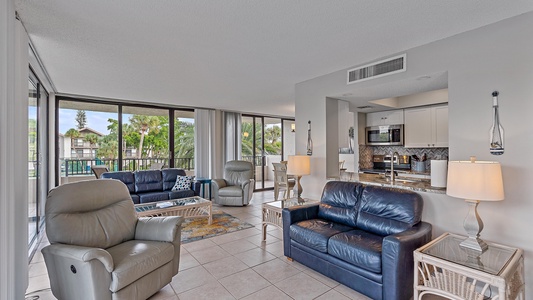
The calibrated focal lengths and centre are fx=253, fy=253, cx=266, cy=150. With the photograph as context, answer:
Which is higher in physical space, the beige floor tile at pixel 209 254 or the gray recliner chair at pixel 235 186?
the gray recliner chair at pixel 235 186

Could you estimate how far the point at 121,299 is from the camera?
1999 millimetres

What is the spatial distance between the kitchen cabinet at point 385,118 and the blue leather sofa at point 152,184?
432cm

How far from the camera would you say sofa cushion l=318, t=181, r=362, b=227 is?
10.2ft

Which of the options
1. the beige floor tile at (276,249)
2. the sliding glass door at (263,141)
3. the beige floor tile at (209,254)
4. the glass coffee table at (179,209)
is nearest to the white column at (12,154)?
the beige floor tile at (209,254)

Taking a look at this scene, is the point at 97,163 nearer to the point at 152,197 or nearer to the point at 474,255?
the point at 152,197

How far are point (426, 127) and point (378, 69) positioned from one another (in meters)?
2.58

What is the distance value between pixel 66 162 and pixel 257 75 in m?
4.88

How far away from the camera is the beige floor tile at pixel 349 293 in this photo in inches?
93.6

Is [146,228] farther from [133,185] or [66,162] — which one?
[66,162]

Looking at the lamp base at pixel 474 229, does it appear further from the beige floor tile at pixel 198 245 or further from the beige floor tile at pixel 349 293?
the beige floor tile at pixel 198 245

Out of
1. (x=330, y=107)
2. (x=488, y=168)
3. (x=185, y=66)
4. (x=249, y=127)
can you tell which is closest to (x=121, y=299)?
(x=185, y=66)

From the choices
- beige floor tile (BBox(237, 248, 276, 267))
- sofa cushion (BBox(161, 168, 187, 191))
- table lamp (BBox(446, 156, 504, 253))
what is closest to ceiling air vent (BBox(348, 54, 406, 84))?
table lamp (BBox(446, 156, 504, 253))

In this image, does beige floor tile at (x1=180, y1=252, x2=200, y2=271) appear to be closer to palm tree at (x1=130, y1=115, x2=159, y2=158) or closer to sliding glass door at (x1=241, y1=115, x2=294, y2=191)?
palm tree at (x1=130, y1=115, x2=159, y2=158)

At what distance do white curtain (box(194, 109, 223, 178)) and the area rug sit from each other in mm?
2151
